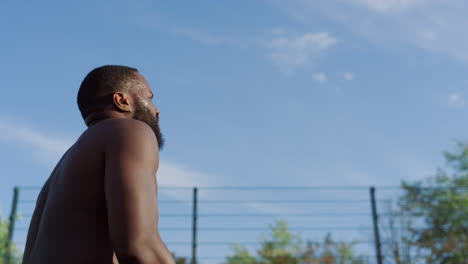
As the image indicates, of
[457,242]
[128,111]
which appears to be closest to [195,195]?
[128,111]

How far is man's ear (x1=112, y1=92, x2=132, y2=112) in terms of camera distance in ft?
6.48

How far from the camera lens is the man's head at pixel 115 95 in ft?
6.49

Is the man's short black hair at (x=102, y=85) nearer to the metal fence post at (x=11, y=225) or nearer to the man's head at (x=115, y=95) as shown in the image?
the man's head at (x=115, y=95)

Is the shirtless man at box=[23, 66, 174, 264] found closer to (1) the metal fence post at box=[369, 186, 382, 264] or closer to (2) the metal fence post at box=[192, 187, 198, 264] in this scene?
(2) the metal fence post at box=[192, 187, 198, 264]

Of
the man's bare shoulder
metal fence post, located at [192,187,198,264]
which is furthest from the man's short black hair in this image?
metal fence post, located at [192,187,198,264]

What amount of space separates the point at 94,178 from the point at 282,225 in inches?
955

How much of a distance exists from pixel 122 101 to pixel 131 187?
485 millimetres

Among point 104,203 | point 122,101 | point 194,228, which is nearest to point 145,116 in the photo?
point 122,101

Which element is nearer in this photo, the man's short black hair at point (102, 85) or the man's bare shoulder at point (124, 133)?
the man's bare shoulder at point (124, 133)

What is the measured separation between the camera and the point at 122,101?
199cm

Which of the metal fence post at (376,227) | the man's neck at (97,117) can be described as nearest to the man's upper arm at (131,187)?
the man's neck at (97,117)

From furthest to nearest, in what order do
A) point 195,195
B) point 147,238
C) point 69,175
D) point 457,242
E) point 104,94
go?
point 457,242
point 195,195
point 104,94
point 69,175
point 147,238

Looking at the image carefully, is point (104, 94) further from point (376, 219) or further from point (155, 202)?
point (376, 219)

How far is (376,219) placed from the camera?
12.0 metres
